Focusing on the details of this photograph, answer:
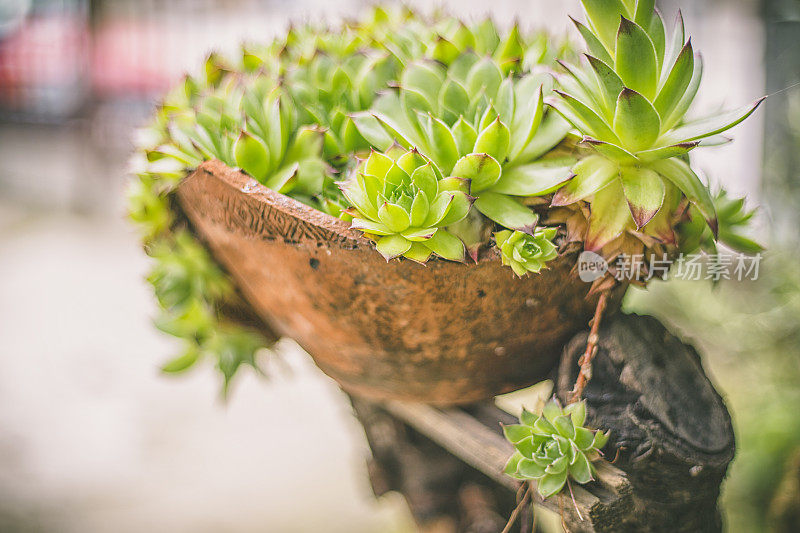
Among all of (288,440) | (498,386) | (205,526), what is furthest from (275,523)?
(498,386)

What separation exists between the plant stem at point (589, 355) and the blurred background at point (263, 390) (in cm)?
29

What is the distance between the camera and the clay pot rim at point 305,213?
→ 499 millimetres

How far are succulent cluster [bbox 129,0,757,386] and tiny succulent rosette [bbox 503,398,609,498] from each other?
5.1 inches

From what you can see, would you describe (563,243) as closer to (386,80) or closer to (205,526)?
(386,80)

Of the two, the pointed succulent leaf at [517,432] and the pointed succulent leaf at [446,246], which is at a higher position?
the pointed succulent leaf at [446,246]

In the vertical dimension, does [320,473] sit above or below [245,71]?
below

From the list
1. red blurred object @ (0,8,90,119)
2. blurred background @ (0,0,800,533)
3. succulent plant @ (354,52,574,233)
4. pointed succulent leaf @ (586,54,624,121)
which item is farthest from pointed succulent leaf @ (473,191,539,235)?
red blurred object @ (0,8,90,119)

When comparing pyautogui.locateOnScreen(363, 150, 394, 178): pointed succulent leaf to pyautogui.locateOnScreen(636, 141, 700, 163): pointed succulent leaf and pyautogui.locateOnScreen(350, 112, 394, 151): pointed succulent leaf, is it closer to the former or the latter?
pyautogui.locateOnScreen(350, 112, 394, 151): pointed succulent leaf

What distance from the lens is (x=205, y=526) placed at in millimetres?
1513

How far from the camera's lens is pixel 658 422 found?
1.65 ft

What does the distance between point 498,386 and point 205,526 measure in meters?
1.20

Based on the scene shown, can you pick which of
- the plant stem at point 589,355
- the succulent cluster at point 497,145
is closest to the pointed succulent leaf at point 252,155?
the succulent cluster at point 497,145

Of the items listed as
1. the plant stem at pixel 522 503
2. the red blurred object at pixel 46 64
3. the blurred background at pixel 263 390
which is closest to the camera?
the plant stem at pixel 522 503

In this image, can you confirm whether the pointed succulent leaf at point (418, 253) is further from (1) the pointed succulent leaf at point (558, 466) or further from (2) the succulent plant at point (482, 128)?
(1) the pointed succulent leaf at point (558, 466)
